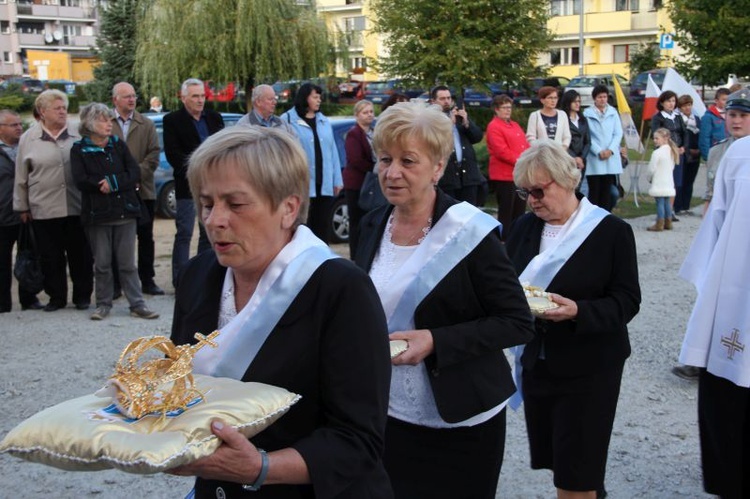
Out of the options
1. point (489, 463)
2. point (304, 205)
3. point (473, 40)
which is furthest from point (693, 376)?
point (473, 40)

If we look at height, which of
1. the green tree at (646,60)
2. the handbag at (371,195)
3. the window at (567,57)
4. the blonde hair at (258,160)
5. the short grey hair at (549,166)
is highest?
the window at (567,57)

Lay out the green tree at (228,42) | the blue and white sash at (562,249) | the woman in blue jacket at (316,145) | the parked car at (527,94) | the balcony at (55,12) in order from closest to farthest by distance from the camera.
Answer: the blue and white sash at (562,249)
the woman in blue jacket at (316,145)
the green tree at (228,42)
the parked car at (527,94)
the balcony at (55,12)

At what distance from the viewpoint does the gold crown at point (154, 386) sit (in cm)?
194

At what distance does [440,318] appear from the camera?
3111 millimetres

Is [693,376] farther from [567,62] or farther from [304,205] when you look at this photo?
[567,62]

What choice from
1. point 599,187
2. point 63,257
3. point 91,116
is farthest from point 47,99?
point 599,187

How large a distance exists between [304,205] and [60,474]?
11.2ft

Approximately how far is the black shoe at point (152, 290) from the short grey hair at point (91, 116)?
2015 millimetres

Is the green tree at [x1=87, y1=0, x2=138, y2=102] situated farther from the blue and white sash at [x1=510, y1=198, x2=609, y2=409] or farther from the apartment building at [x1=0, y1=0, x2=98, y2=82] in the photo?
the blue and white sash at [x1=510, y1=198, x2=609, y2=409]

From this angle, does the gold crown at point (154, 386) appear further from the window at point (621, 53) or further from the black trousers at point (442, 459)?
the window at point (621, 53)

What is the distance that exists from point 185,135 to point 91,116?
3.81 ft

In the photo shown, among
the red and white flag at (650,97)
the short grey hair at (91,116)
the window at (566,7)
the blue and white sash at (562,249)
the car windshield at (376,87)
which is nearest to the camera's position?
the blue and white sash at (562,249)

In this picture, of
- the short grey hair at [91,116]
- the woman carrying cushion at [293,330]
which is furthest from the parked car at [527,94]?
the woman carrying cushion at [293,330]

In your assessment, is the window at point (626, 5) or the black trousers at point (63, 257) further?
the window at point (626, 5)
